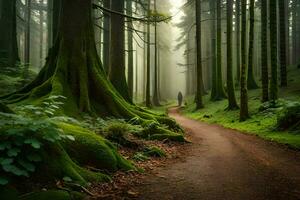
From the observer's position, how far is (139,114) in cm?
1217

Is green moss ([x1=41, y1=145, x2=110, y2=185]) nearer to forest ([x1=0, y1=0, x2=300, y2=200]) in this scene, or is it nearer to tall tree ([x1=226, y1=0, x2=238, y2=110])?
forest ([x1=0, y1=0, x2=300, y2=200])

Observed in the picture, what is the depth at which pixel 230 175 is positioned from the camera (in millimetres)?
6586

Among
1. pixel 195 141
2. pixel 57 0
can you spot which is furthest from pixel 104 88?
pixel 57 0

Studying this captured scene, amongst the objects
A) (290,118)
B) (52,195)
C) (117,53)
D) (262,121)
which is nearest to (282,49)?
(262,121)

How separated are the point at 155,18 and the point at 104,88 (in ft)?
11.6

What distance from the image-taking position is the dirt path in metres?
5.36

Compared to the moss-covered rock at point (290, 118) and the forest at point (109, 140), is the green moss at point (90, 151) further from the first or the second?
the moss-covered rock at point (290, 118)

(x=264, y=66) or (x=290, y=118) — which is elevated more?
(x=264, y=66)

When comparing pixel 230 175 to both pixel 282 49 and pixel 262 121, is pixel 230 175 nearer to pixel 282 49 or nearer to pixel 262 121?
pixel 262 121

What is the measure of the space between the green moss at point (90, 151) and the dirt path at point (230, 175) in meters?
0.84

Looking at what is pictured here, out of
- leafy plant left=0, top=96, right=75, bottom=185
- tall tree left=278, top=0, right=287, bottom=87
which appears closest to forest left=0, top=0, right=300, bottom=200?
leafy plant left=0, top=96, right=75, bottom=185

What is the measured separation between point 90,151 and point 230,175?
9.30ft

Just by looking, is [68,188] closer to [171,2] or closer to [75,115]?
[75,115]

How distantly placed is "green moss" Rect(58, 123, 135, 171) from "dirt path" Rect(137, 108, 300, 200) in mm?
838
